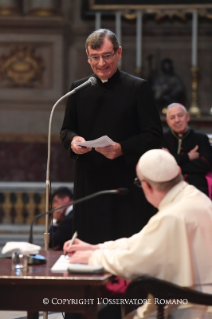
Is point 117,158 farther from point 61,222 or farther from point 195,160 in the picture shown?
point 195,160

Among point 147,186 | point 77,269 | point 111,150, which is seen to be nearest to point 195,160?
point 111,150

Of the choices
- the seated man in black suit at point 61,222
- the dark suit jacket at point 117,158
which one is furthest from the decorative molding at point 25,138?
the dark suit jacket at point 117,158

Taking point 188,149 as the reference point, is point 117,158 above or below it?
above

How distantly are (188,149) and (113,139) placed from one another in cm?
319

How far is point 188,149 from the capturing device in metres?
7.21

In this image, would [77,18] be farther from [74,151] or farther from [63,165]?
[74,151]

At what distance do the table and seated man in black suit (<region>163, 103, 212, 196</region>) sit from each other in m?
4.30

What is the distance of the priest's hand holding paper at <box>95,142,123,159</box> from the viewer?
3855mm

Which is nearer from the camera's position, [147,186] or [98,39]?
[147,186]

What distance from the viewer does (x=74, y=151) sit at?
13.1ft

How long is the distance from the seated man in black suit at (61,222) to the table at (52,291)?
2923 millimetres

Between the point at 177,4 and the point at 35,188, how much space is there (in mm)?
3805

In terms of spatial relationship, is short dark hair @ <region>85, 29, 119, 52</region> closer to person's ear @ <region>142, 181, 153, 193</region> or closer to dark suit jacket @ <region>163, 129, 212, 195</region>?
person's ear @ <region>142, 181, 153, 193</region>

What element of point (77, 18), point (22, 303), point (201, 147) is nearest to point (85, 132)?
point (22, 303)
